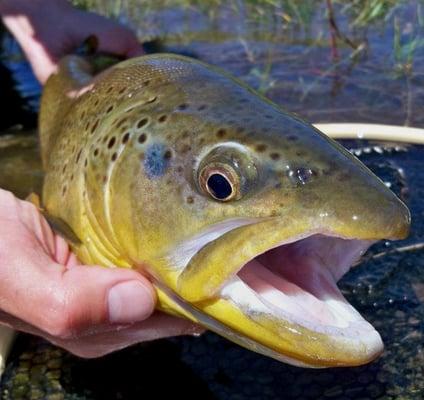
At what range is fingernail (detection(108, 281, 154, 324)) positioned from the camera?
5.73 feet

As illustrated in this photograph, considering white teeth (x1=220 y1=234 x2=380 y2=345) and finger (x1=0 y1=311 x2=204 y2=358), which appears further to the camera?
finger (x1=0 y1=311 x2=204 y2=358)

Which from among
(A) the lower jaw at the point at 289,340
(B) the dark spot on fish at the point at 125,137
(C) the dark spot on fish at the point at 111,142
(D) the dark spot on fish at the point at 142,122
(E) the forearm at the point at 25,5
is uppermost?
(D) the dark spot on fish at the point at 142,122

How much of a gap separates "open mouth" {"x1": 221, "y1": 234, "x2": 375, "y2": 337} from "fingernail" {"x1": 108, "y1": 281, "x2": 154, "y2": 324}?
28 centimetres

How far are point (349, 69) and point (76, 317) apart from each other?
337 cm

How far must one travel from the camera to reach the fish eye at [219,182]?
158cm

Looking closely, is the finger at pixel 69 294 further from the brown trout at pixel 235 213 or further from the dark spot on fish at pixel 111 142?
the dark spot on fish at pixel 111 142

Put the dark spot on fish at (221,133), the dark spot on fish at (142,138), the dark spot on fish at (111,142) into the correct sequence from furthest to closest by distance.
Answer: the dark spot on fish at (111,142)
the dark spot on fish at (142,138)
the dark spot on fish at (221,133)

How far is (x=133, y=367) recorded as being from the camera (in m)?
2.16

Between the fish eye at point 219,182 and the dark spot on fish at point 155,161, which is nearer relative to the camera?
the fish eye at point 219,182

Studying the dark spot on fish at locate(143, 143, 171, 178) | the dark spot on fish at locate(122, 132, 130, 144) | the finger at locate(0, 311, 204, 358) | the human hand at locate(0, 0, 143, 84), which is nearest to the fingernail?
the finger at locate(0, 311, 204, 358)

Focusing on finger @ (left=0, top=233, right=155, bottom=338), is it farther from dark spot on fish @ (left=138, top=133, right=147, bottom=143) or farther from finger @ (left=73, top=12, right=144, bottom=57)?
finger @ (left=73, top=12, right=144, bottom=57)

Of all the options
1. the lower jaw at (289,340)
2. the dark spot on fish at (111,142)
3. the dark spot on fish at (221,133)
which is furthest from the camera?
the dark spot on fish at (111,142)

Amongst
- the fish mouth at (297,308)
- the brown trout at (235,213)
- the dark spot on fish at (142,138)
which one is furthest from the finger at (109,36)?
the fish mouth at (297,308)

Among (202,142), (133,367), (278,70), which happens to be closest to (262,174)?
(202,142)
